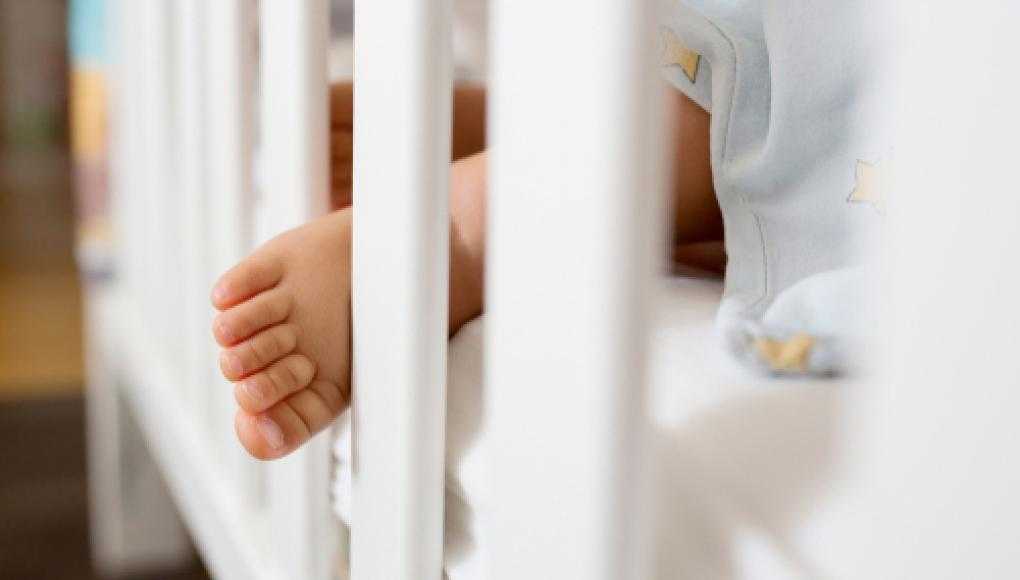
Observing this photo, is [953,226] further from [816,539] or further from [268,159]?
[268,159]

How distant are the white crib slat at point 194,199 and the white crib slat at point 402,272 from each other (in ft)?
1.12

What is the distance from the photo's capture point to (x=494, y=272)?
31 centimetres

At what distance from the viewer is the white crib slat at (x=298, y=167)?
475 mm

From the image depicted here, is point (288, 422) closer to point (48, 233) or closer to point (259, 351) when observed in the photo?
point (259, 351)

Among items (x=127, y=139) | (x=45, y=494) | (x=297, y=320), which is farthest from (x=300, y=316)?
(x=45, y=494)

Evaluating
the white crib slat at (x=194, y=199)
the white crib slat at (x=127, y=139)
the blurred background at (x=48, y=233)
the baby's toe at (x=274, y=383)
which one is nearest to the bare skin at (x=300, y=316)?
the baby's toe at (x=274, y=383)

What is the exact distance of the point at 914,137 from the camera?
17 cm

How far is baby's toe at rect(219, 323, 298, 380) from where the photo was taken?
1.41 ft

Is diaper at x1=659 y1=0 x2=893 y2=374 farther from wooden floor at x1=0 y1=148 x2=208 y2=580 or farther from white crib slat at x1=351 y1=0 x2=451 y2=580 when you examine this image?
wooden floor at x1=0 y1=148 x2=208 y2=580

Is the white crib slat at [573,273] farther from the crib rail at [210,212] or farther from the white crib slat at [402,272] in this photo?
the crib rail at [210,212]

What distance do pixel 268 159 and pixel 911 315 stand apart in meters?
0.40

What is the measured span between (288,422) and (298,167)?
122 millimetres

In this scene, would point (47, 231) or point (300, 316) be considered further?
point (47, 231)

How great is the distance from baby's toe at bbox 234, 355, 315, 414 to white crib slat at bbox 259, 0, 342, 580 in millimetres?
90
